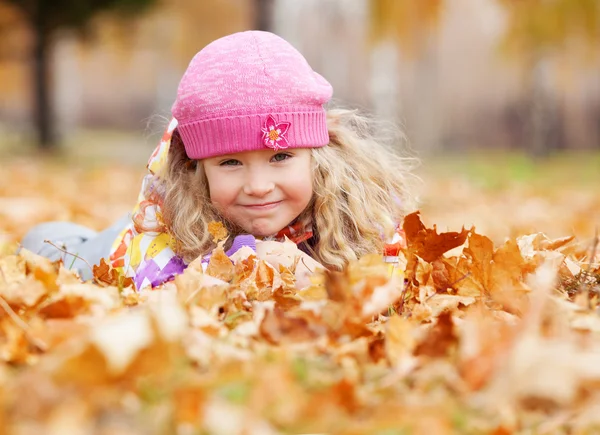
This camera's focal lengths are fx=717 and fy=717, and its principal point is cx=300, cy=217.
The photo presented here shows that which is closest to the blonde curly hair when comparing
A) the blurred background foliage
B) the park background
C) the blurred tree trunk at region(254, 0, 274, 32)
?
the park background

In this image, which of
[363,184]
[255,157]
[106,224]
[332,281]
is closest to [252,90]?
[255,157]

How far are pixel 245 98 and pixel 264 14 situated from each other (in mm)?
7580

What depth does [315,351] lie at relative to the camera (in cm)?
127

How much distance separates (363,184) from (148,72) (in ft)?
100

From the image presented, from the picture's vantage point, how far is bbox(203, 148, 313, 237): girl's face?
87.0 inches

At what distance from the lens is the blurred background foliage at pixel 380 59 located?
38.4 feet

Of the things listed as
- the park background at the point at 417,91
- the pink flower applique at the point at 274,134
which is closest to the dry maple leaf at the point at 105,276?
the pink flower applique at the point at 274,134

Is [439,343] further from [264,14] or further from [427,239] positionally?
[264,14]

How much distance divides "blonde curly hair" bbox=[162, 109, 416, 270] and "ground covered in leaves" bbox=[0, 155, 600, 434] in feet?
1.16

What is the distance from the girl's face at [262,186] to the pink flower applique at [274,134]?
0.07 metres

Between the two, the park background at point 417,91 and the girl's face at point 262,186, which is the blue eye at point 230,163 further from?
the park background at point 417,91

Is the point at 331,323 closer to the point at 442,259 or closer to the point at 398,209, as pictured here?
the point at 442,259

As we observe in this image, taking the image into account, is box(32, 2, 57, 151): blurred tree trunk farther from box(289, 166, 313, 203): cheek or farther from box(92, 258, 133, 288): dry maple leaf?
box(92, 258, 133, 288): dry maple leaf

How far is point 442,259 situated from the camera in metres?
1.95
